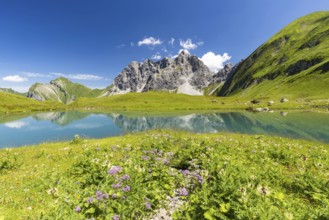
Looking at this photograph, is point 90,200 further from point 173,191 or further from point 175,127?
point 175,127

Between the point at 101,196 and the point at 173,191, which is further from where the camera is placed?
the point at 173,191

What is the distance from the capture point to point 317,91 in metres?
165

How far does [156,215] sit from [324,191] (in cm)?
694

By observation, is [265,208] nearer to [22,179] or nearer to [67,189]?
[67,189]

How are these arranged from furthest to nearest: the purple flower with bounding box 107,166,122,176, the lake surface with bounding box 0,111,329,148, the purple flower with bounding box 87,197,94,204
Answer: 1. the lake surface with bounding box 0,111,329,148
2. the purple flower with bounding box 107,166,122,176
3. the purple flower with bounding box 87,197,94,204

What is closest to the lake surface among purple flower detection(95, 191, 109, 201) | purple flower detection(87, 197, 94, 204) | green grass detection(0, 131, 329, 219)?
green grass detection(0, 131, 329, 219)

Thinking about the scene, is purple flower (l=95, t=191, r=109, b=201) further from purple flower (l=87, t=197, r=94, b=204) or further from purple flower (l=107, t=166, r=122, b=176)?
purple flower (l=107, t=166, r=122, b=176)

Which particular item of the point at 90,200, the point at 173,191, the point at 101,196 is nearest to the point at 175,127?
the point at 173,191

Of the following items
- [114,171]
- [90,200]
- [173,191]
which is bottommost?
[173,191]

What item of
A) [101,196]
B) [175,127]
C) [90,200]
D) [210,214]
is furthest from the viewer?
[175,127]

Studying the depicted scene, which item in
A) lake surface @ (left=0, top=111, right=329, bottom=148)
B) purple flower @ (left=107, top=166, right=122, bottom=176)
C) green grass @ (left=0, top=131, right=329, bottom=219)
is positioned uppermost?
purple flower @ (left=107, top=166, right=122, bottom=176)

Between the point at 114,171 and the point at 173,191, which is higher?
the point at 114,171

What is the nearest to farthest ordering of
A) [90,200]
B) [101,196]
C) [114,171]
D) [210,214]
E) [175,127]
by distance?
[210,214] → [90,200] → [101,196] → [114,171] → [175,127]

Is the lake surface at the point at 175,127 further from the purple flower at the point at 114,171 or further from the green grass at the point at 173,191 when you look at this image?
the purple flower at the point at 114,171
